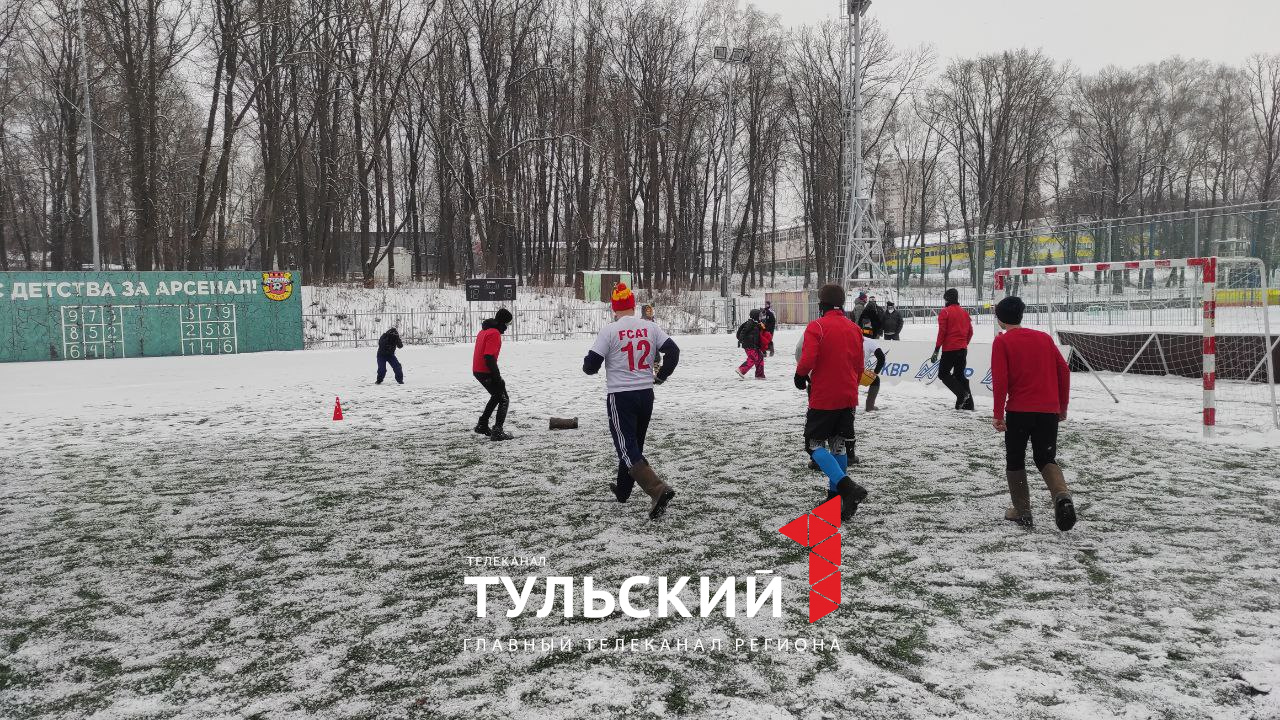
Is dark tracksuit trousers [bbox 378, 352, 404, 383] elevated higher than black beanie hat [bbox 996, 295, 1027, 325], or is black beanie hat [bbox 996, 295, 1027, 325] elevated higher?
black beanie hat [bbox 996, 295, 1027, 325]

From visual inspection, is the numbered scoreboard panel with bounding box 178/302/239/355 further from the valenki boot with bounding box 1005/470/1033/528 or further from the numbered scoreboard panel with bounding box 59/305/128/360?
the valenki boot with bounding box 1005/470/1033/528

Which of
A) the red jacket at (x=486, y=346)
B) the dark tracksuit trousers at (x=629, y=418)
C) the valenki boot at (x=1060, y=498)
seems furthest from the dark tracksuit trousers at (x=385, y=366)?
the valenki boot at (x=1060, y=498)

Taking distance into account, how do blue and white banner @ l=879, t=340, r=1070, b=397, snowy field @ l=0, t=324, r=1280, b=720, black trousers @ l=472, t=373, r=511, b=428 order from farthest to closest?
blue and white banner @ l=879, t=340, r=1070, b=397 < black trousers @ l=472, t=373, r=511, b=428 < snowy field @ l=0, t=324, r=1280, b=720

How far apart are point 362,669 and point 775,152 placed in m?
47.7

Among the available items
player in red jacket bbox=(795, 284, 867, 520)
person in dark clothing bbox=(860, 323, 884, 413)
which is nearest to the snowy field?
player in red jacket bbox=(795, 284, 867, 520)

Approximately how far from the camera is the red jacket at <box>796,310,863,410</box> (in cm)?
620

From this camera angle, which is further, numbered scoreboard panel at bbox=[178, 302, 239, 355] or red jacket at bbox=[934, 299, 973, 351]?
numbered scoreboard panel at bbox=[178, 302, 239, 355]

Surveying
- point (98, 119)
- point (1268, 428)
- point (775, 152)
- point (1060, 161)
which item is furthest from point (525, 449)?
point (1060, 161)

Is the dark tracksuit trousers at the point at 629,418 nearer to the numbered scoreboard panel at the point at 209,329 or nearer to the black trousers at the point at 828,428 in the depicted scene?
the black trousers at the point at 828,428

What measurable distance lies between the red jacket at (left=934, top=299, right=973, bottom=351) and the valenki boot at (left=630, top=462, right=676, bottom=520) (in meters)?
6.84

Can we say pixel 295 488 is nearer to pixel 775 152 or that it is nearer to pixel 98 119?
pixel 98 119

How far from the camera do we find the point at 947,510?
6492 mm

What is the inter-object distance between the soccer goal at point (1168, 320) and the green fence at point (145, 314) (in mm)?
21367

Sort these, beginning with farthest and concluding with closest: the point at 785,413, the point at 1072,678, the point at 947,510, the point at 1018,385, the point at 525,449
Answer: the point at 785,413 → the point at 525,449 → the point at 947,510 → the point at 1018,385 → the point at 1072,678
